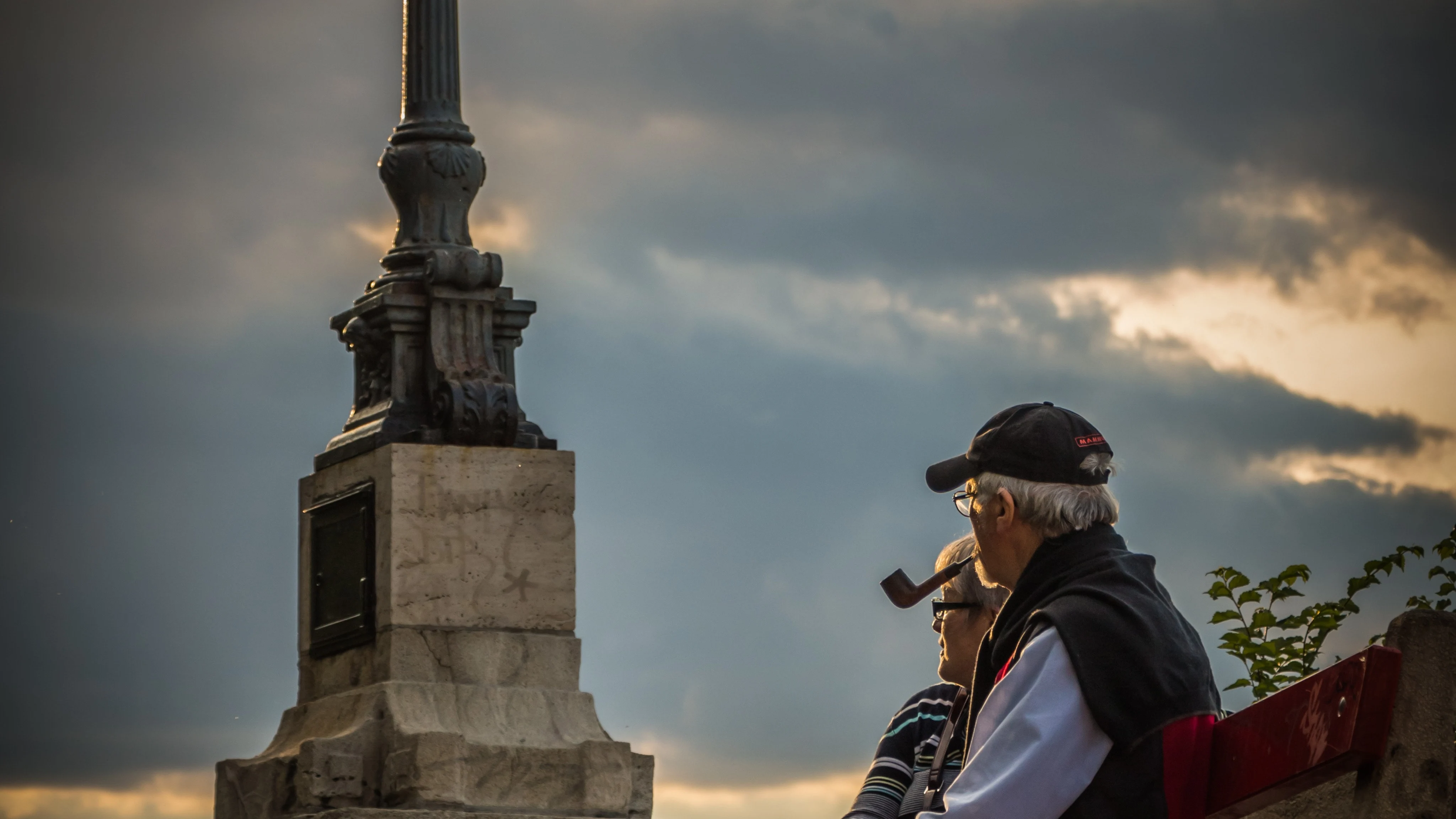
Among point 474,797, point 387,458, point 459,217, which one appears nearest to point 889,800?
point 474,797

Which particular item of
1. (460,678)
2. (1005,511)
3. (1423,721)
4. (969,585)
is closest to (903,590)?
(969,585)

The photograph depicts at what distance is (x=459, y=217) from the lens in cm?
855

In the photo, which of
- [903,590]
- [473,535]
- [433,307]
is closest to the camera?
[903,590]

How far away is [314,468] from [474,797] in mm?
1827

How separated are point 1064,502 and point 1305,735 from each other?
579mm

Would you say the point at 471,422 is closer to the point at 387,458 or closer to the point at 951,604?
the point at 387,458

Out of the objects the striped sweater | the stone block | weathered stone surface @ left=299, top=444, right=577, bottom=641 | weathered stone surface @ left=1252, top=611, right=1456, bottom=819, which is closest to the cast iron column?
weathered stone surface @ left=299, top=444, right=577, bottom=641

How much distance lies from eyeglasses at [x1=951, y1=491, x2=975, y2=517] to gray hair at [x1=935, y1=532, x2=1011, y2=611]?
84 centimetres

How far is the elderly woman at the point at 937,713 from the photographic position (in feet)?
14.1

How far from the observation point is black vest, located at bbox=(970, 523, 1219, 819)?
299 cm

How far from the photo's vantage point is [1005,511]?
3.30 metres

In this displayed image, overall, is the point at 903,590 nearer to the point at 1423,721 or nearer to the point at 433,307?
the point at 1423,721

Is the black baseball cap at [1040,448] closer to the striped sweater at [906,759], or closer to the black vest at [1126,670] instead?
the black vest at [1126,670]

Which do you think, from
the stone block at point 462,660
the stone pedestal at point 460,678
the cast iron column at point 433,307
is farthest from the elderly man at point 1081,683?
the cast iron column at point 433,307
